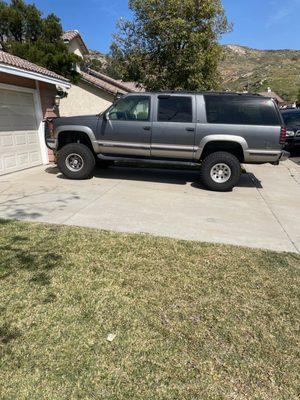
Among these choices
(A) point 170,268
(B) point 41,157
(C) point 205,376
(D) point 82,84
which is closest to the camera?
(C) point 205,376

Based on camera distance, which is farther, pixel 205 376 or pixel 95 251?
pixel 95 251

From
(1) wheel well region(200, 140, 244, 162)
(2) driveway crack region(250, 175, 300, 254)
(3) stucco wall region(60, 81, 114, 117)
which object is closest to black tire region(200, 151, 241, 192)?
(1) wheel well region(200, 140, 244, 162)

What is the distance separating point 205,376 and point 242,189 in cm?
616

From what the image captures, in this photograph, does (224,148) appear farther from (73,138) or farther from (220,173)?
(73,138)

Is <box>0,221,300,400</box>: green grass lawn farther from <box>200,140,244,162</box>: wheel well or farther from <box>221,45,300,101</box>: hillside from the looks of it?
<box>221,45,300,101</box>: hillside

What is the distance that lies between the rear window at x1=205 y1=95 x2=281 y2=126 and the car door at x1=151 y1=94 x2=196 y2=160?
1.47ft

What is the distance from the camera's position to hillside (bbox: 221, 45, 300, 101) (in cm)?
7694

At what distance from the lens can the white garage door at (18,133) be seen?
8.84 m

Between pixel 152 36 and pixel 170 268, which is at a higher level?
pixel 152 36

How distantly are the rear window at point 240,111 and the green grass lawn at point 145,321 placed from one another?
382 cm

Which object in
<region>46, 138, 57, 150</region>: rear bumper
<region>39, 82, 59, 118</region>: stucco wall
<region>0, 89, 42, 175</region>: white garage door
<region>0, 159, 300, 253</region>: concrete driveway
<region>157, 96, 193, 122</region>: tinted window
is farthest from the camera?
<region>39, 82, 59, 118</region>: stucco wall

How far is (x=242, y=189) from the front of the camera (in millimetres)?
8234

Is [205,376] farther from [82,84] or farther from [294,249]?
[82,84]

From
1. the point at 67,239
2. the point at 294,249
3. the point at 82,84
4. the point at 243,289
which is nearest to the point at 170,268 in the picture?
the point at 243,289
